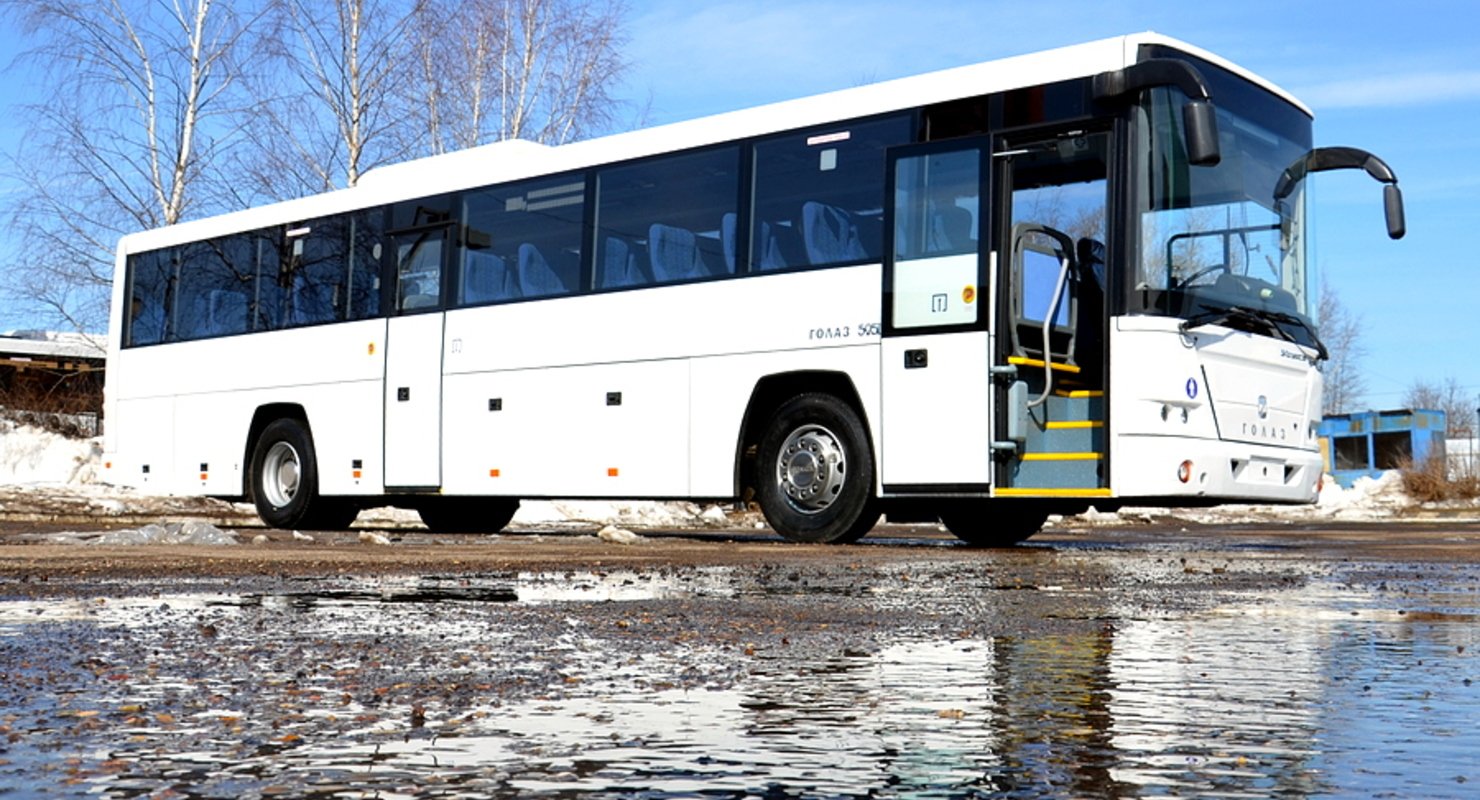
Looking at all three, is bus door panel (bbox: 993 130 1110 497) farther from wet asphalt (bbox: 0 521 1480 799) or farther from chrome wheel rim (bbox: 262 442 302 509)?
→ chrome wheel rim (bbox: 262 442 302 509)

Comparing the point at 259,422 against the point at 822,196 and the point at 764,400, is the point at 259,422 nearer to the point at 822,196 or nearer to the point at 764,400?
the point at 764,400

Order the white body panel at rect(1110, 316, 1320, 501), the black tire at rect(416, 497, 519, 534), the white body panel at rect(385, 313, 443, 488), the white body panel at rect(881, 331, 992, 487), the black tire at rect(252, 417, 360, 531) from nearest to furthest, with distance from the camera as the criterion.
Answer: the white body panel at rect(1110, 316, 1320, 501)
the white body panel at rect(881, 331, 992, 487)
the white body panel at rect(385, 313, 443, 488)
the black tire at rect(252, 417, 360, 531)
the black tire at rect(416, 497, 519, 534)

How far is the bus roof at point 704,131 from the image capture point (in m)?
11.9

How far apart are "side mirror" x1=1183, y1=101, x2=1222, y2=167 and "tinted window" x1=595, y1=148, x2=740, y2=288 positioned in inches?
153

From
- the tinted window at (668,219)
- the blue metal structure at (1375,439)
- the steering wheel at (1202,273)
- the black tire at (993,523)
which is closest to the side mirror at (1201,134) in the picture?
the steering wheel at (1202,273)

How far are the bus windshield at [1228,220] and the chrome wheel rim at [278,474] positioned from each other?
32.5 ft

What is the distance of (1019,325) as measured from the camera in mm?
12000

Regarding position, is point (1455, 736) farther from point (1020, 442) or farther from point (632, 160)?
point (632, 160)

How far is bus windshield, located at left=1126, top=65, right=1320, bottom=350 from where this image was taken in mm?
11648

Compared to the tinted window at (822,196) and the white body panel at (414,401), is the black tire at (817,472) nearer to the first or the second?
the tinted window at (822,196)

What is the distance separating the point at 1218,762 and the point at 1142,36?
31.6 ft

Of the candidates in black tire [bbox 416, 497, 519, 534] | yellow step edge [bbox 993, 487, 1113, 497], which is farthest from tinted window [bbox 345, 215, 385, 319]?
yellow step edge [bbox 993, 487, 1113, 497]

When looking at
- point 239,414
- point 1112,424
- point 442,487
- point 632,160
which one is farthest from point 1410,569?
point 239,414

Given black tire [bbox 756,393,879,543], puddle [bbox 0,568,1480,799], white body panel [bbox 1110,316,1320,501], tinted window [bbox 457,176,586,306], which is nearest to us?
puddle [bbox 0,568,1480,799]
